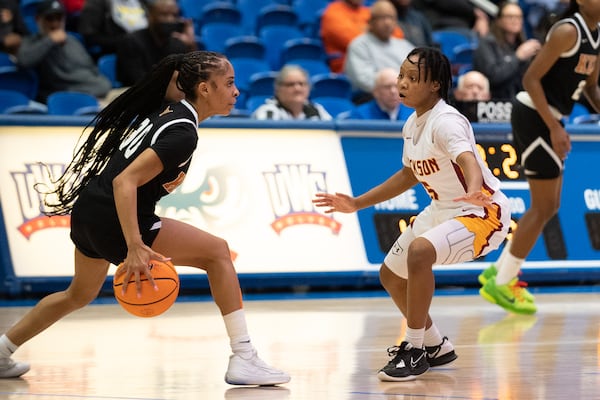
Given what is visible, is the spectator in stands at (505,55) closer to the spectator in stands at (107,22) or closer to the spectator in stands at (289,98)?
the spectator in stands at (289,98)

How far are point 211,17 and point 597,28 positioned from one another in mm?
6988

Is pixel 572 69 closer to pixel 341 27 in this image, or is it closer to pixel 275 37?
pixel 341 27

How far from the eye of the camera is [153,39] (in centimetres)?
1271

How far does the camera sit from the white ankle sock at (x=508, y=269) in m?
9.09

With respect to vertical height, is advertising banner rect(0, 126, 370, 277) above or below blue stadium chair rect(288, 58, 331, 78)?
below

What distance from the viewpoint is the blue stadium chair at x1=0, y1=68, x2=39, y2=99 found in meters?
12.4


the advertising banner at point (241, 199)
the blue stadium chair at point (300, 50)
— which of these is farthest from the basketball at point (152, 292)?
the blue stadium chair at point (300, 50)

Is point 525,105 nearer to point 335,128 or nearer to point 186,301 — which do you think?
point 335,128

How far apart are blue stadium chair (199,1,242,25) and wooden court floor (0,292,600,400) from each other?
595cm

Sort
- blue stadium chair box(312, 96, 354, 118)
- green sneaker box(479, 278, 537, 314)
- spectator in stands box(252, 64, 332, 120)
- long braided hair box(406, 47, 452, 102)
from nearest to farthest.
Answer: long braided hair box(406, 47, 452, 102) → green sneaker box(479, 278, 537, 314) → spectator in stands box(252, 64, 332, 120) → blue stadium chair box(312, 96, 354, 118)

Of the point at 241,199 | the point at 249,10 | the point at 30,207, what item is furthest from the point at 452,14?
the point at 30,207

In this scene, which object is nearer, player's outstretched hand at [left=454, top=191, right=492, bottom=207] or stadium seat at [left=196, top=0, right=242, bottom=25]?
player's outstretched hand at [left=454, top=191, right=492, bottom=207]

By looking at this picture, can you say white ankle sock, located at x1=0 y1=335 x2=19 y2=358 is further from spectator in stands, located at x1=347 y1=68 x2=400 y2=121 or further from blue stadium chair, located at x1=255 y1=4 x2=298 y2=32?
blue stadium chair, located at x1=255 y1=4 x2=298 y2=32

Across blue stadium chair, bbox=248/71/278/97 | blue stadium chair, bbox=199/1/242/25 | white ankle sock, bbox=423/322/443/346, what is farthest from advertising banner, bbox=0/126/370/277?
blue stadium chair, bbox=199/1/242/25
